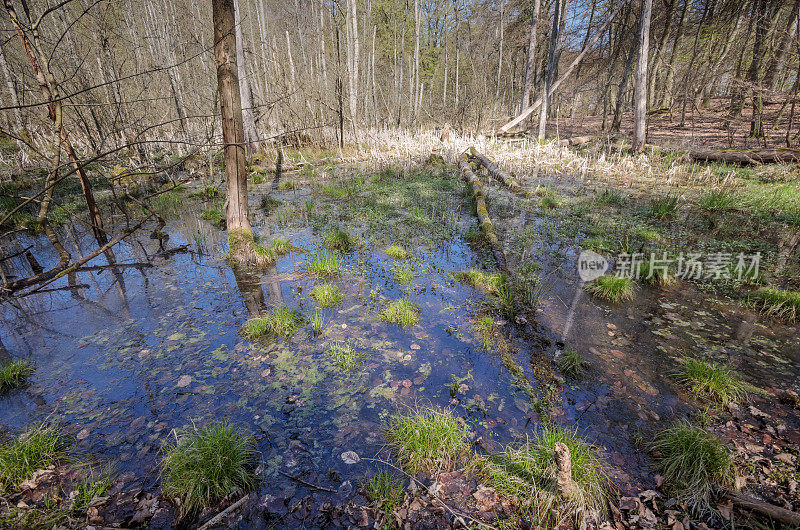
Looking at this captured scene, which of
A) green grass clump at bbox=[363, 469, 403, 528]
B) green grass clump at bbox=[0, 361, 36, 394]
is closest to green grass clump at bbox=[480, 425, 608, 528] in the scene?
green grass clump at bbox=[363, 469, 403, 528]

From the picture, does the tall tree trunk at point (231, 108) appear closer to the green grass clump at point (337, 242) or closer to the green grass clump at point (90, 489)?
the green grass clump at point (337, 242)

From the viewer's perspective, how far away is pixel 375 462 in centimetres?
248

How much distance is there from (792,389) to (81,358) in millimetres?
7206

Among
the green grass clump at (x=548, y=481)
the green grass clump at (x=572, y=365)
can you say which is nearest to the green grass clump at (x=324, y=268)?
the green grass clump at (x=572, y=365)

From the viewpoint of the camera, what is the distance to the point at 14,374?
3.13 metres

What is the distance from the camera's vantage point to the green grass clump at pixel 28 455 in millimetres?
2189

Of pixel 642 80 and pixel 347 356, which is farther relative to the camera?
pixel 642 80

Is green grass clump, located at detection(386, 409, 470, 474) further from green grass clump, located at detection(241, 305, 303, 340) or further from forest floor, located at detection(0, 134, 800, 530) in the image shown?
green grass clump, located at detection(241, 305, 303, 340)

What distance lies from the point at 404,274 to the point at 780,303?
4855 millimetres

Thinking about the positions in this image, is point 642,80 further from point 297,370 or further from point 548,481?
point 297,370

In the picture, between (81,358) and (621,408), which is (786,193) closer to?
(621,408)

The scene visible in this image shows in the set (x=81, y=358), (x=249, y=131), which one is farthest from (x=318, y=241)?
(x=249, y=131)

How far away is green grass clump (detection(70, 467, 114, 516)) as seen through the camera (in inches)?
81.8

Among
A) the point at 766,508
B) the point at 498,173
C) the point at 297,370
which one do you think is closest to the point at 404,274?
the point at 297,370
